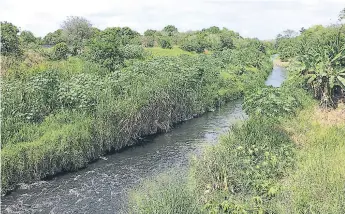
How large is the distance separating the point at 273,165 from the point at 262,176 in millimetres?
1219

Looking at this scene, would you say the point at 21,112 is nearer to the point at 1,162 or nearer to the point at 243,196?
the point at 1,162

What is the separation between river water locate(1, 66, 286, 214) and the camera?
16759 mm

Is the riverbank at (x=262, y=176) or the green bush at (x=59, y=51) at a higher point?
the green bush at (x=59, y=51)

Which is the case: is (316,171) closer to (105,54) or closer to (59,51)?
(105,54)

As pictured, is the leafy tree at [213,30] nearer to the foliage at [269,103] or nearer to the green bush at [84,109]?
the green bush at [84,109]

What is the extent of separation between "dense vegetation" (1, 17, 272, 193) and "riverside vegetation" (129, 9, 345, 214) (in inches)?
193

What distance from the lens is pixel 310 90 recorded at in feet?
92.2

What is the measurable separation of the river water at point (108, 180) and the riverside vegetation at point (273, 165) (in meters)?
1.95

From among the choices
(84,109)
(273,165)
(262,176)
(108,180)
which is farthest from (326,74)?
(84,109)

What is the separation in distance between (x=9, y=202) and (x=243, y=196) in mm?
11183

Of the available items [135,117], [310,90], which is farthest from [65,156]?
[310,90]

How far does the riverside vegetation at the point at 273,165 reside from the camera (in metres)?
12.3

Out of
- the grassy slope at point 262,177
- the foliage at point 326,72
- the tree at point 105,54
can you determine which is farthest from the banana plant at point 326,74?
the tree at point 105,54

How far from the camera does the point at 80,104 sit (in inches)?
921
